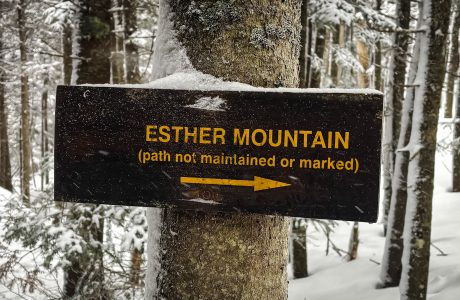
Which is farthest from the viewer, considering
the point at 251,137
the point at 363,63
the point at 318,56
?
the point at 363,63

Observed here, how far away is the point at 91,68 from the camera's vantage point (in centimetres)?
541

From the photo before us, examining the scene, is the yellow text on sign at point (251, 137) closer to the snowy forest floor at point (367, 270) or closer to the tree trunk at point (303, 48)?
the snowy forest floor at point (367, 270)

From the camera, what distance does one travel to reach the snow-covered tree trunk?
16.1ft

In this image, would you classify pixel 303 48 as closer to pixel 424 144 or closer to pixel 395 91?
pixel 424 144

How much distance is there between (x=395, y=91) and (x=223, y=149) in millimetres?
8905

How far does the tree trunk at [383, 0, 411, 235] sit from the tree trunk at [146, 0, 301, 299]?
6858 millimetres

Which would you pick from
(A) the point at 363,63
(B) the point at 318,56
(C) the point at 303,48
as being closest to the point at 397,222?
(C) the point at 303,48

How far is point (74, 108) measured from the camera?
4.25 ft

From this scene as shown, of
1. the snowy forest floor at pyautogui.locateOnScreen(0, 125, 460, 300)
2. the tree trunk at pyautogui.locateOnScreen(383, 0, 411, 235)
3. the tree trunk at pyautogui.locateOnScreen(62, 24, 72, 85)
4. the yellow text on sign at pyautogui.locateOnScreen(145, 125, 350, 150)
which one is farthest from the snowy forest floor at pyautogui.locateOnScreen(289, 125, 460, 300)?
the yellow text on sign at pyautogui.locateOnScreen(145, 125, 350, 150)

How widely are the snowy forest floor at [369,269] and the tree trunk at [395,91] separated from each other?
3.79 feet

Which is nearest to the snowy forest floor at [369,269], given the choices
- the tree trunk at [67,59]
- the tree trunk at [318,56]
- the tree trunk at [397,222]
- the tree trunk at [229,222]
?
the tree trunk at [397,222]

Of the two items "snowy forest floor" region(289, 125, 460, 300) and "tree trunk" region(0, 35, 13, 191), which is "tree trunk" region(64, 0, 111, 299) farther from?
"tree trunk" region(0, 35, 13, 191)

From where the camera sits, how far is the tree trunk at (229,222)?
124cm

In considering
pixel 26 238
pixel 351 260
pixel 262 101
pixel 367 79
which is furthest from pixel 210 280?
pixel 367 79
